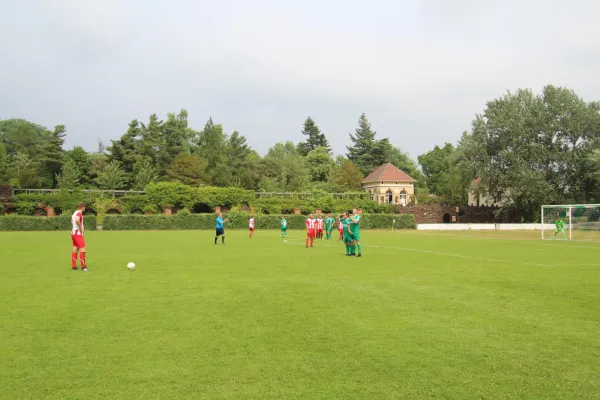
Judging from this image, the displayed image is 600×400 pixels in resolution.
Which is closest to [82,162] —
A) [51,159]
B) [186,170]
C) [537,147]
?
[51,159]

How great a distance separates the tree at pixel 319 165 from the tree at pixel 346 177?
5.56ft

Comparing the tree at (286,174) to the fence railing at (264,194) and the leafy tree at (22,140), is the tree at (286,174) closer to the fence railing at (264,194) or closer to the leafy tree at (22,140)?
the fence railing at (264,194)

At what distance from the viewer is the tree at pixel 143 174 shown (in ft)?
229

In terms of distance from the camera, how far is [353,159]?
107 m

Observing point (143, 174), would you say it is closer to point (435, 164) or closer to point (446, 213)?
point (446, 213)

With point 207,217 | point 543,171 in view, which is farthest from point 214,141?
point 543,171

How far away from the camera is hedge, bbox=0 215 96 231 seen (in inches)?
1920

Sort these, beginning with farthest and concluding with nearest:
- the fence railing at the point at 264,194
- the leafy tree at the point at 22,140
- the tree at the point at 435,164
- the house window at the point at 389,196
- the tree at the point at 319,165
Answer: the tree at the point at 435,164
the tree at the point at 319,165
the house window at the point at 389,196
the leafy tree at the point at 22,140
the fence railing at the point at 264,194

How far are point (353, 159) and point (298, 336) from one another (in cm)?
10103

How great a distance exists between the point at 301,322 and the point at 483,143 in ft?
193

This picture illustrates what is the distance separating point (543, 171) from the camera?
193 feet

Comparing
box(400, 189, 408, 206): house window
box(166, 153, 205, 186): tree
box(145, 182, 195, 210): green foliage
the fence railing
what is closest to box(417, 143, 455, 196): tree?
box(400, 189, 408, 206): house window

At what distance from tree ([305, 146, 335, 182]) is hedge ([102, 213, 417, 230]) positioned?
1380 inches

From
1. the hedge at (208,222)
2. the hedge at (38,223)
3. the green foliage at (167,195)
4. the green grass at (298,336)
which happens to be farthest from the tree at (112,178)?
the green grass at (298,336)
